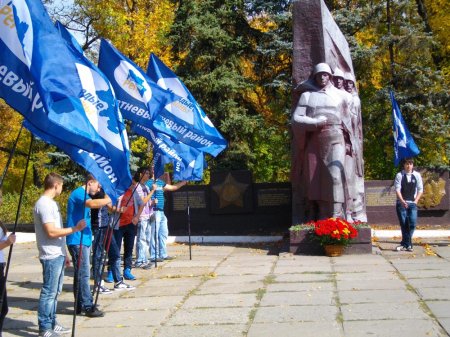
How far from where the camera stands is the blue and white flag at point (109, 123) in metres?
6.15

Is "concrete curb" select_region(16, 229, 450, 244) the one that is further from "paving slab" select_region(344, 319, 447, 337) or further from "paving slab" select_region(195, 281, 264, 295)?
"paving slab" select_region(344, 319, 447, 337)

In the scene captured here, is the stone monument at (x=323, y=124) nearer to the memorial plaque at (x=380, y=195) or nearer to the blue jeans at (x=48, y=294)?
the memorial plaque at (x=380, y=195)

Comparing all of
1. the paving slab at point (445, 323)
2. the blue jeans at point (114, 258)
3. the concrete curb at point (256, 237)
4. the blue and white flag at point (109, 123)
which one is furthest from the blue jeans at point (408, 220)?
the blue and white flag at point (109, 123)

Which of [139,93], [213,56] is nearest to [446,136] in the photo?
[213,56]

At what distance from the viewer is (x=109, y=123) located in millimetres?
6219

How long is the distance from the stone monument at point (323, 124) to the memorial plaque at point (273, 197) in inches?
144

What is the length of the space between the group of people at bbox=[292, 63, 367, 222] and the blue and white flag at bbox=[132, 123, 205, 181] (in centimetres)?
219

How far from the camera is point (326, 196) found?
13406mm

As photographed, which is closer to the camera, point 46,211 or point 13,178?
point 46,211

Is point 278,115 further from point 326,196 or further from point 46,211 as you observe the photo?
point 46,211

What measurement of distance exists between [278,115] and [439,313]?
19.6 meters

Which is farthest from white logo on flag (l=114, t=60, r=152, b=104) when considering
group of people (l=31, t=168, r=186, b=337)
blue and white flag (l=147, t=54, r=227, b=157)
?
group of people (l=31, t=168, r=186, b=337)

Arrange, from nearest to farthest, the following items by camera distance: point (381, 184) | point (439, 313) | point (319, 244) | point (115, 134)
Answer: point (115, 134)
point (439, 313)
point (319, 244)
point (381, 184)

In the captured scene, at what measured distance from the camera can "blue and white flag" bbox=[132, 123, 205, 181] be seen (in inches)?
414
